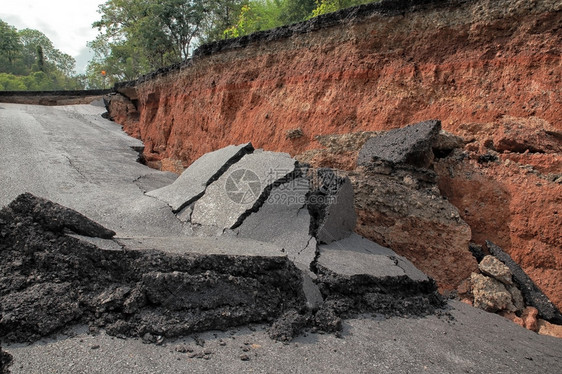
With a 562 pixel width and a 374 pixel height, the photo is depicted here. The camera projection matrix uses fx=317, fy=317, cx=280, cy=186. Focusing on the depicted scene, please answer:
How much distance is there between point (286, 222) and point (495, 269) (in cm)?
251

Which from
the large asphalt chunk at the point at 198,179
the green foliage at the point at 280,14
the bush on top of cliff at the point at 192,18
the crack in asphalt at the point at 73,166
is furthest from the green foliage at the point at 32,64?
the large asphalt chunk at the point at 198,179

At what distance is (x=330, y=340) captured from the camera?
227cm

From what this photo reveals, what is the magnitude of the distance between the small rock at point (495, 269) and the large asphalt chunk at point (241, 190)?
2.54 metres

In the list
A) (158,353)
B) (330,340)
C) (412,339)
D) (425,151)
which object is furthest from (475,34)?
(158,353)

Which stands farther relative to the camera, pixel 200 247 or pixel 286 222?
pixel 286 222

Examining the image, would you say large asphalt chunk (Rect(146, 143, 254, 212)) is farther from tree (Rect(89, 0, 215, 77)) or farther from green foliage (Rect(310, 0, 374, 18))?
tree (Rect(89, 0, 215, 77))

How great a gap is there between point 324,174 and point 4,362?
331cm

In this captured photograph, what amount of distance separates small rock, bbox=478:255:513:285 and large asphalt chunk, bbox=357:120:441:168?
140 cm

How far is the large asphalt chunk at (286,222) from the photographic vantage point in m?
3.37

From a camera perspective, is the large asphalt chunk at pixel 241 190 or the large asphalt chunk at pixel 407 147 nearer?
the large asphalt chunk at pixel 241 190

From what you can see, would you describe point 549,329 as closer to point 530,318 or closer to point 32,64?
point 530,318

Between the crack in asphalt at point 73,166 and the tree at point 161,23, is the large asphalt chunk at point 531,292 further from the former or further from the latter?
the tree at point 161,23

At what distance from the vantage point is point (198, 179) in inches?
188

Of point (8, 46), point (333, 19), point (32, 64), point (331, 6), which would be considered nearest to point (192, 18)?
point (331, 6)
